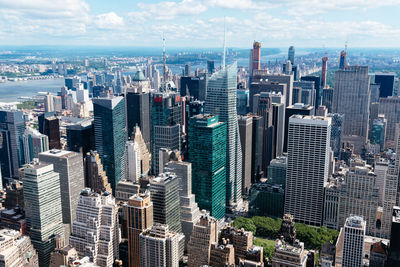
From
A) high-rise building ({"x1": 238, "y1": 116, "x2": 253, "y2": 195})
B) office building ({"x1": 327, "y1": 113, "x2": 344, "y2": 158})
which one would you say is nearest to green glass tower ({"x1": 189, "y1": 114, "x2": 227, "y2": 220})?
high-rise building ({"x1": 238, "y1": 116, "x2": 253, "y2": 195})

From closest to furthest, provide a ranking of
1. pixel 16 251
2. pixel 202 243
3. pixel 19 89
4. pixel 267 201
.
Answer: pixel 16 251, pixel 202 243, pixel 267 201, pixel 19 89

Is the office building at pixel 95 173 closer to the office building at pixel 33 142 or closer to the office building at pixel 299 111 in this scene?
the office building at pixel 33 142

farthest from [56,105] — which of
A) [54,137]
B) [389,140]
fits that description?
[389,140]

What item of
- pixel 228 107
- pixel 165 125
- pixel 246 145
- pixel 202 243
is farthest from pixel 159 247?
pixel 246 145

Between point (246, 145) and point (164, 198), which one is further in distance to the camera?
point (246, 145)

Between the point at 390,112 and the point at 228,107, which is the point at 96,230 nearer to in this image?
the point at 228,107

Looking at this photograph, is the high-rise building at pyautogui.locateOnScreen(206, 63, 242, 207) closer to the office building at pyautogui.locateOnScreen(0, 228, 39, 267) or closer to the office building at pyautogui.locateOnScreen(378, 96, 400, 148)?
the office building at pyautogui.locateOnScreen(0, 228, 39, 267)
